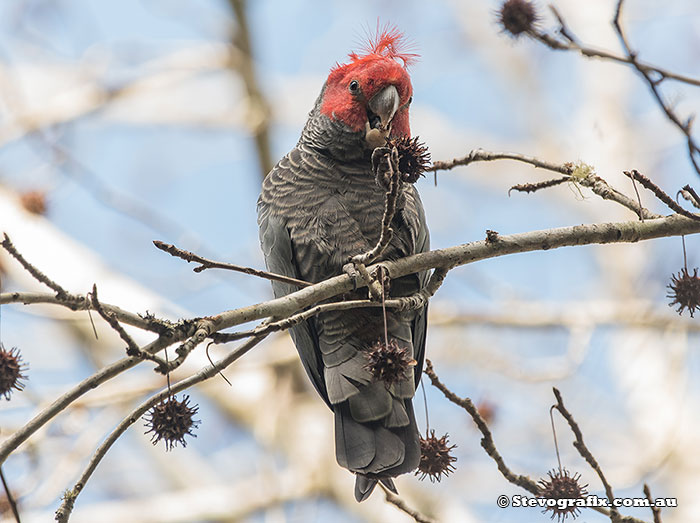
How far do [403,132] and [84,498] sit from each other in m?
8.97

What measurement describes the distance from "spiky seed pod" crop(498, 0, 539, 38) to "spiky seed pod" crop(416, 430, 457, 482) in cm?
189

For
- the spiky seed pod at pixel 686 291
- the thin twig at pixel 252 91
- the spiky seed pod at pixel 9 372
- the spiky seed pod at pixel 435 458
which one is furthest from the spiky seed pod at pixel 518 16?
the thin twig at pixel 252 91

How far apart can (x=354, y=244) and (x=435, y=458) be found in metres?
1.12

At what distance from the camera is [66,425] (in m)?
5.71

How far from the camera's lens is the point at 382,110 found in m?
3.89

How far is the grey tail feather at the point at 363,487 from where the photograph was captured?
3.45m

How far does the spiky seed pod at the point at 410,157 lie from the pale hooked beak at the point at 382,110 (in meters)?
1.02

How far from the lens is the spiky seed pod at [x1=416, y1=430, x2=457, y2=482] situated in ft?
9.84

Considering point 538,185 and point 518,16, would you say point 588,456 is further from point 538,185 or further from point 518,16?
point 518,16

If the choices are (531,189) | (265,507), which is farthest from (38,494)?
(531,189)

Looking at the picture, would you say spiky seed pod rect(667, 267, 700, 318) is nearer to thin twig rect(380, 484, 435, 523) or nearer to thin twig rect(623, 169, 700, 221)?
thin twig rect(623, 169, 700, 221)

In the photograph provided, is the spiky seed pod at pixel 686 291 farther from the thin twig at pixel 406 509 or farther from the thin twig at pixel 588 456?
the thin twig at pixel 406 509

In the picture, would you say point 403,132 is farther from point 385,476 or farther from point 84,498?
point 84,498

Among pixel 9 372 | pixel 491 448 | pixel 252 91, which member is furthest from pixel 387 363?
pixel 252 91
